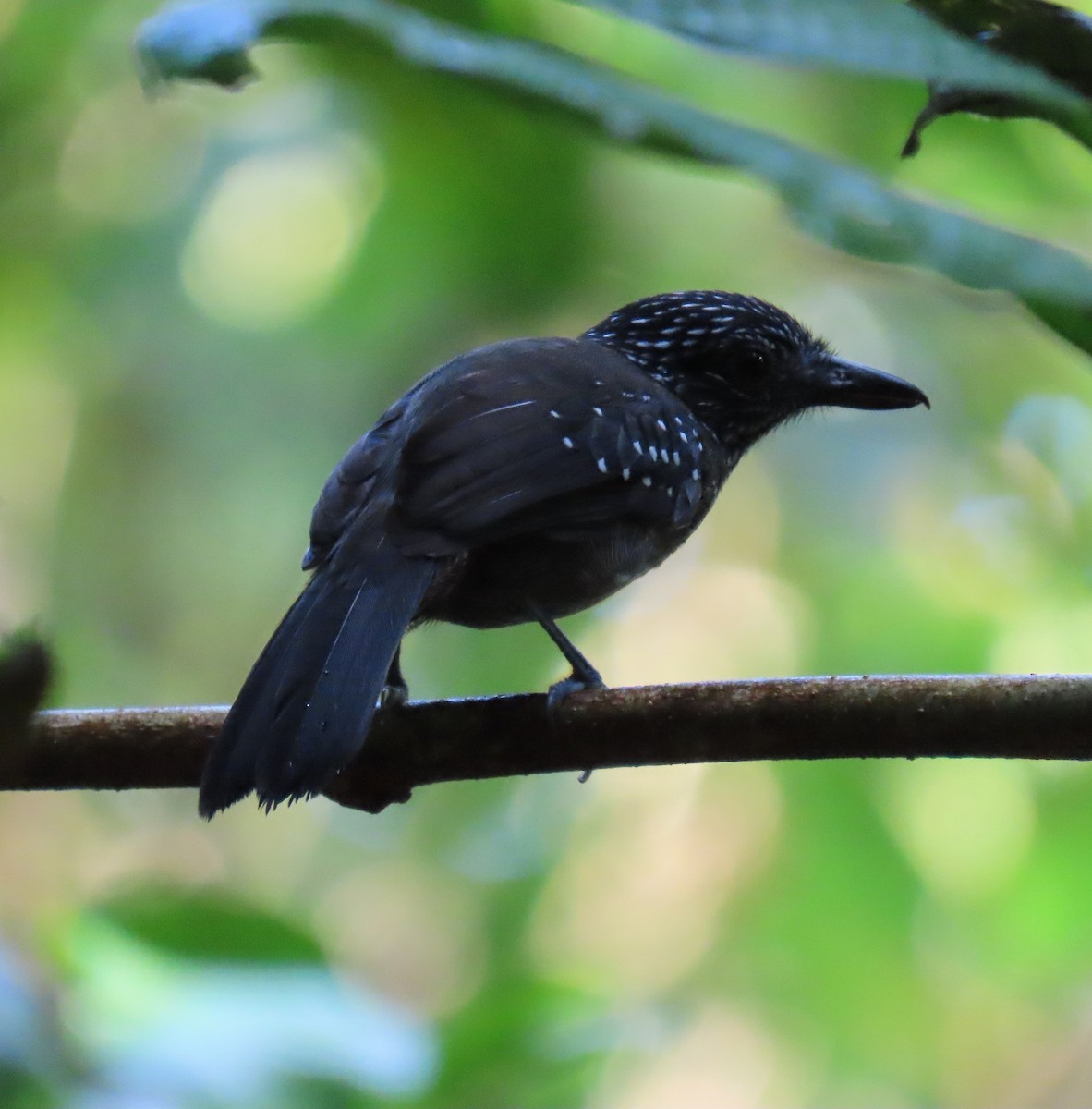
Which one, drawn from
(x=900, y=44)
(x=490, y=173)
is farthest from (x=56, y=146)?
(x=900, y=44)

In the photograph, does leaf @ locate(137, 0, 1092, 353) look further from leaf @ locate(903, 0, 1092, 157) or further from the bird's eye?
the bird's eye


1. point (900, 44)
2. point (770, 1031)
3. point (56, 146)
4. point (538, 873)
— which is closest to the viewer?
point (900, 44)

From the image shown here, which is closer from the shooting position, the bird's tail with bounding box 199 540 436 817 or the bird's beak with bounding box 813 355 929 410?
the bird's tail with bounding box 199 540 436 817

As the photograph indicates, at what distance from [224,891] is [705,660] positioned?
305 centimetres

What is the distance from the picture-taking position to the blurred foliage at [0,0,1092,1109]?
2.77 meters

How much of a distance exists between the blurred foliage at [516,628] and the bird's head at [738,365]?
0.40 metres

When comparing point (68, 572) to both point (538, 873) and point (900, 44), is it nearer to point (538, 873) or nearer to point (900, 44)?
point (538, 873)

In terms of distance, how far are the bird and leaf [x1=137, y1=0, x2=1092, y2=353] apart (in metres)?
1.15

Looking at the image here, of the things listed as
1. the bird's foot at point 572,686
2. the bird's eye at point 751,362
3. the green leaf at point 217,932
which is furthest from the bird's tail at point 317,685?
the bird's eye at point 751,362

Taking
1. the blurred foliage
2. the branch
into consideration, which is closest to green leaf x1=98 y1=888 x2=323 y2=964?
the blurred foliage

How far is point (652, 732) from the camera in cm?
193

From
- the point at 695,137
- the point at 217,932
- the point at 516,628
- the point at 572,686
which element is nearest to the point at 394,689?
the point at 572,686

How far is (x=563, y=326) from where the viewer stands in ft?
17.7

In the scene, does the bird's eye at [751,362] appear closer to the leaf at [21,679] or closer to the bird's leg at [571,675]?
the bird's leg at [571,675]
